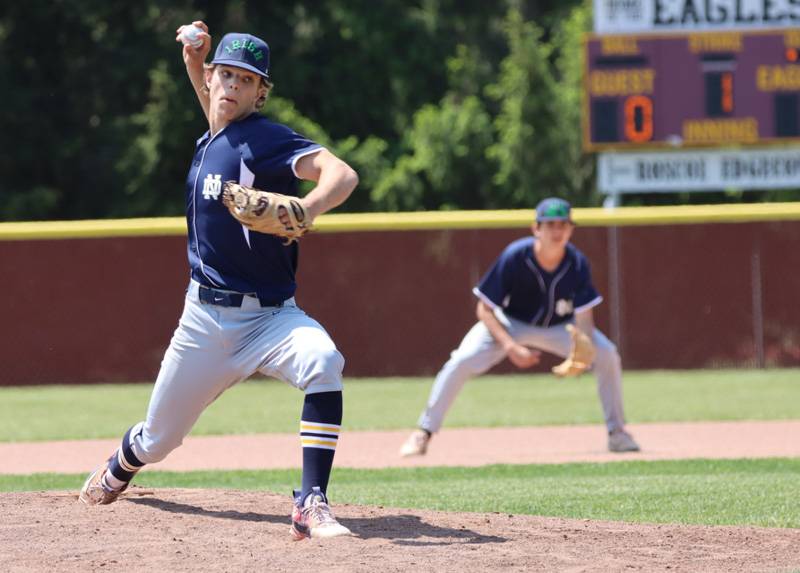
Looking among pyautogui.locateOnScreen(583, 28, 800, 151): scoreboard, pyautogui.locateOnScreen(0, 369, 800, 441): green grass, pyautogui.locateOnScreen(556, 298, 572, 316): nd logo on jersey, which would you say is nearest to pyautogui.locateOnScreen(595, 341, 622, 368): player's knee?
pyautogui.locateOnScreen(556, 298, 572, 316): nd logo on jersey

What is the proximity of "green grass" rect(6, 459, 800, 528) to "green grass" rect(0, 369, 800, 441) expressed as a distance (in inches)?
116

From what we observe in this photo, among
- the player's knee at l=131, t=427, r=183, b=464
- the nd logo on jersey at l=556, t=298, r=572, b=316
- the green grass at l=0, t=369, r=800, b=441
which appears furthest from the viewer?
the green grass at l=0, t=369, r=800, b=441

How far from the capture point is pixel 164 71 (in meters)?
25.4

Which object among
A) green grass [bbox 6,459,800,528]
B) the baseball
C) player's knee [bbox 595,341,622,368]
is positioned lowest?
green grass [bbox 6,459,800,528]

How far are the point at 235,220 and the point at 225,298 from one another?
0.31m

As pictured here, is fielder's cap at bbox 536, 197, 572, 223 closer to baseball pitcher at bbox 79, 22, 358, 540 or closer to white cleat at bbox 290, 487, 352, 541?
baseball pitcher at bbox 79, 22, 358, 540

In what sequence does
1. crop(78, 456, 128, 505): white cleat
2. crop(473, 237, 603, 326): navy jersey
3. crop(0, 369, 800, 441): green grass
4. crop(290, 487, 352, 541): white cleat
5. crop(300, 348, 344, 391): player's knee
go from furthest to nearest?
crop(0, 369, 800, 441): green grass, crop(473, 237, 603, 326): navy jersey, crop(78, 456, 128, 505): white cleat, crop(300, 348, 344, 391): player's knee, crop(290, 487, 352, 541): white cleat

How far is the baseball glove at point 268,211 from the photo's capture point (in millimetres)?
5066

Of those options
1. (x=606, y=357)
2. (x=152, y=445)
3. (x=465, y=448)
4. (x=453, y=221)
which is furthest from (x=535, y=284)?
(x=453, y=221)

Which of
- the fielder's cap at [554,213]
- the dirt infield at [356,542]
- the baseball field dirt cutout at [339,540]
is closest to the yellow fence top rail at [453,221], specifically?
the fielder's cap at [554,213]

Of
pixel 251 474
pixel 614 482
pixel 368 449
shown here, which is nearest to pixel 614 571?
pixel 614 482

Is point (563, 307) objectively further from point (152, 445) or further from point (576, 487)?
point (152, 445)

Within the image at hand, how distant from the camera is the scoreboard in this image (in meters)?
16.8

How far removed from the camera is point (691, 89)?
55.2 feet
